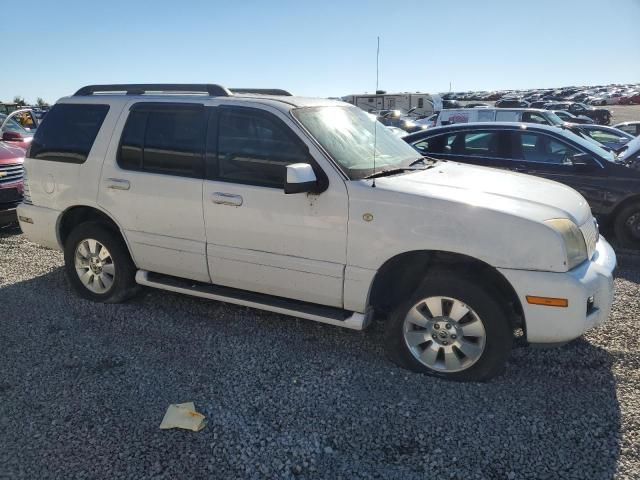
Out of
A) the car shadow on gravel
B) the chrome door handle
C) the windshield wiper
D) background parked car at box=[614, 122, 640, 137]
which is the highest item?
background parked car at box=[614, 122, 640, 137]

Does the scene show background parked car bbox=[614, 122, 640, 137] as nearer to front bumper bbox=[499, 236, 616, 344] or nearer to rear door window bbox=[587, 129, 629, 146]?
rear door window bbox=[587, 129, 629, 146]

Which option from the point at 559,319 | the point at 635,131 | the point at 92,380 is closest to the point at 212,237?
the point at 92,380

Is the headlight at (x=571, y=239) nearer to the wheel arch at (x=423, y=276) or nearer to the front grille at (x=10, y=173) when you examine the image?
the wheel arch at (x=423, y=276)

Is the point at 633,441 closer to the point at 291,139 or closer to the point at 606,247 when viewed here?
the point at 606,247

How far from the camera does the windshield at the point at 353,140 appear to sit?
372cm


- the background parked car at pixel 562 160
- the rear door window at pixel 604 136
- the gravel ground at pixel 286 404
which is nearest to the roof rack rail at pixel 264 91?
the gravel ground at pixel 286 404

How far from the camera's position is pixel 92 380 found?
3.50 metres

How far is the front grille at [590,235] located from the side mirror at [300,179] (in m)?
1.81

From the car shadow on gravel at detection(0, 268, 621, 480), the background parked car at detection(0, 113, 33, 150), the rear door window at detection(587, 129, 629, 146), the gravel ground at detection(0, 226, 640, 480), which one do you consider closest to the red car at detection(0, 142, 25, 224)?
the background parked car at detection(0, 113, 33, 150)

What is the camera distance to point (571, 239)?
10.5 ft

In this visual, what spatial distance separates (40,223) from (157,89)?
5.72 feet

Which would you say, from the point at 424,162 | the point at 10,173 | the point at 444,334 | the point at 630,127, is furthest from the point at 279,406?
the point at 630,127

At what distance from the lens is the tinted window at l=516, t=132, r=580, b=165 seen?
6.85 meters

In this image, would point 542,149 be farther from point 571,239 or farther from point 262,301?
point 262,301
